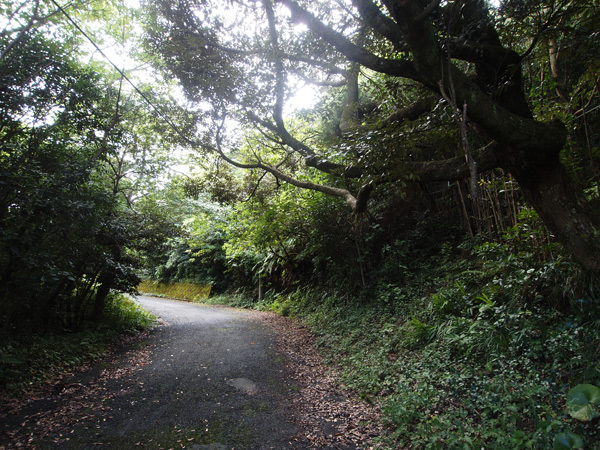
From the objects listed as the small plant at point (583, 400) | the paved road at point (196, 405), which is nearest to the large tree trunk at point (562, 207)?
the small plant at point (583, 400)

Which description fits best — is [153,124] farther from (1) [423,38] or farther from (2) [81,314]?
(1) [423,38]

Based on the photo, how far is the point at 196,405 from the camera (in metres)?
4.19

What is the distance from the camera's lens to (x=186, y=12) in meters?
6.69

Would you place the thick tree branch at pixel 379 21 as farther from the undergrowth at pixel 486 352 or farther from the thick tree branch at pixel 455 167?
the undergrowth at pixel 486 352

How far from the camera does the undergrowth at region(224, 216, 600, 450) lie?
9.95 ft

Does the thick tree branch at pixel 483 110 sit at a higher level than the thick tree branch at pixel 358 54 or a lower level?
lower

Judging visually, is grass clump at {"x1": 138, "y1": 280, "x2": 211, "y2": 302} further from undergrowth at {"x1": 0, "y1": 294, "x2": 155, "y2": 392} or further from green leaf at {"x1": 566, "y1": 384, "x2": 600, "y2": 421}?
green leaf at {"x1": 566, "y1": 384, "x2": 600, "y2": 421}

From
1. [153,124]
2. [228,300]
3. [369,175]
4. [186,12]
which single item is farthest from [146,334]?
[228,300]

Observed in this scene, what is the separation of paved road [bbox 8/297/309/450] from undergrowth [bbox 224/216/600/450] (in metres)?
1.27

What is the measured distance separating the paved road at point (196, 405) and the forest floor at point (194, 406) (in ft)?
0.04

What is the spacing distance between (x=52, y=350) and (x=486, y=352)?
6.62 meters

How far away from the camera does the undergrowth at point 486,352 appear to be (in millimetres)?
3031

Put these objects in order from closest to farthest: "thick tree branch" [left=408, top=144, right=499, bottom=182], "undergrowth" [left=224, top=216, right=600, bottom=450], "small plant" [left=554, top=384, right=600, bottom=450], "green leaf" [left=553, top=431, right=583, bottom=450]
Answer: "green leaf" [left=553, top=431, right=583, bottom=450] < "small plant" [left=554, top=384, right=600, bottom=450] < "undergrowth" [left=224, top=216, right=600, bottom=450] < "thick tree branch" [left=408, top=144, right=499, bottom=182]

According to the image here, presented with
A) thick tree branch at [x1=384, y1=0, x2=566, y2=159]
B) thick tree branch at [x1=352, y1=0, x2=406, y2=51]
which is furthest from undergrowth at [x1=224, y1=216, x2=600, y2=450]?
thick tree branch at [x1=352, y1=0, x2=406, y2=51]
